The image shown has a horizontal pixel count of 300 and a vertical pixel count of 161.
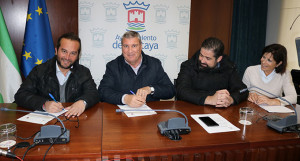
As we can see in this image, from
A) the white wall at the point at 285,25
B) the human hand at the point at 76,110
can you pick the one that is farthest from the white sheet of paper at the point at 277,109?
the white wall at the point at 285,25

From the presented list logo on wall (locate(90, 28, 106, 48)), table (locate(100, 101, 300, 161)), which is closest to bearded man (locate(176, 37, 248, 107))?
table (locate(100, 101, 300, 161))

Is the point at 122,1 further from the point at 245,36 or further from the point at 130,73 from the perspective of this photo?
the point at 245,36

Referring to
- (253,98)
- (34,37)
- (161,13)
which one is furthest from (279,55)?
(34,37)

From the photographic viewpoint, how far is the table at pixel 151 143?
1.15 meters

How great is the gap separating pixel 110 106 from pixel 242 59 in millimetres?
3499

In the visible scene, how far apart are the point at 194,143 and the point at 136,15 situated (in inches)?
109

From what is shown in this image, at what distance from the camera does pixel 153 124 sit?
4.96 ft

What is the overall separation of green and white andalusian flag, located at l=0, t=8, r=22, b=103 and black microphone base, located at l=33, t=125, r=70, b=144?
2071 millimetres

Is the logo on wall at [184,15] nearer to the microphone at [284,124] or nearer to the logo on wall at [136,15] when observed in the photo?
the logo on wall at [136,15]

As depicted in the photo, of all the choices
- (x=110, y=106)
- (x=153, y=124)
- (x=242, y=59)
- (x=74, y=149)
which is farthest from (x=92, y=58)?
(x=242, y=59)

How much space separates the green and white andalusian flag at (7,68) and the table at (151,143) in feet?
4.95

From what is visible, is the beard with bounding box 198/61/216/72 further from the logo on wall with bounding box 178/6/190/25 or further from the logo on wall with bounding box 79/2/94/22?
the logo on wall with bounding box 79/2/94/22

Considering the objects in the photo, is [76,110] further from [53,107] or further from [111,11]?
[111,11]

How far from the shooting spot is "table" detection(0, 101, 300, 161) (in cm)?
115
